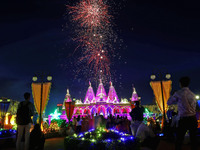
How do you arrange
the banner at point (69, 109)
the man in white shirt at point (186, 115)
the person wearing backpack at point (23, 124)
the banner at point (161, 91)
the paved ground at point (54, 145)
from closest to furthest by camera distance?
the man in white shirt at point (186, 115) < the person wearing backpack at point (23, 124) < the paved ground at point (54, 145) < the banner at point (161, 91) < the banner at point (69, 109)

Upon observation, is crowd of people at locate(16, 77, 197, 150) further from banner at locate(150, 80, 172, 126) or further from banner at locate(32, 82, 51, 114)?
banner at locate(32, 82, 51, 114)

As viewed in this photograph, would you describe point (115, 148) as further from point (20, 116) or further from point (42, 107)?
point (42, 107)

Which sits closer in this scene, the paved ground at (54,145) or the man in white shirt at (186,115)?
the man in white shirt at (186,115)

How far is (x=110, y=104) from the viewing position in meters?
33.0

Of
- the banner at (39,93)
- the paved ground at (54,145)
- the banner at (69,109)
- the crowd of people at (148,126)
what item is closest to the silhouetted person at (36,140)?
the crowd of people at (148,126)

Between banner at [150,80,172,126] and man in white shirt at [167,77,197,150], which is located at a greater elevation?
banner at [150,80,172,126]

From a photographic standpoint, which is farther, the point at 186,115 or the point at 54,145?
the point at 54,145

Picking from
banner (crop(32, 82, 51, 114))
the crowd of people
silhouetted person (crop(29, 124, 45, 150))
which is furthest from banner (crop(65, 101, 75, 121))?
silhouetted person (crop(29, 124, 45, 150))

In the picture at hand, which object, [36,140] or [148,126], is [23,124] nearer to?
[36,140]

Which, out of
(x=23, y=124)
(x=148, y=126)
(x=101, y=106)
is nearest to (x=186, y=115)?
(x=148, y=126)

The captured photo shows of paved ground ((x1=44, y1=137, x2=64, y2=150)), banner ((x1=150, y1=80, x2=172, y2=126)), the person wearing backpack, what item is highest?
banner ((x1=150, y1=80, x2=172, y2=126))

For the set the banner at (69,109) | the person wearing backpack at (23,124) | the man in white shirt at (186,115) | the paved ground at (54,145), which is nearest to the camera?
the man in white shirt at (186,115)

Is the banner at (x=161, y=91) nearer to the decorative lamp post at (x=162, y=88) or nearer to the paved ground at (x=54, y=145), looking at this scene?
the decorative lamp post at (x=162, y=88)

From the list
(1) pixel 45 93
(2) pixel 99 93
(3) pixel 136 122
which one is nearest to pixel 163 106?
(3) pixel 136 122
